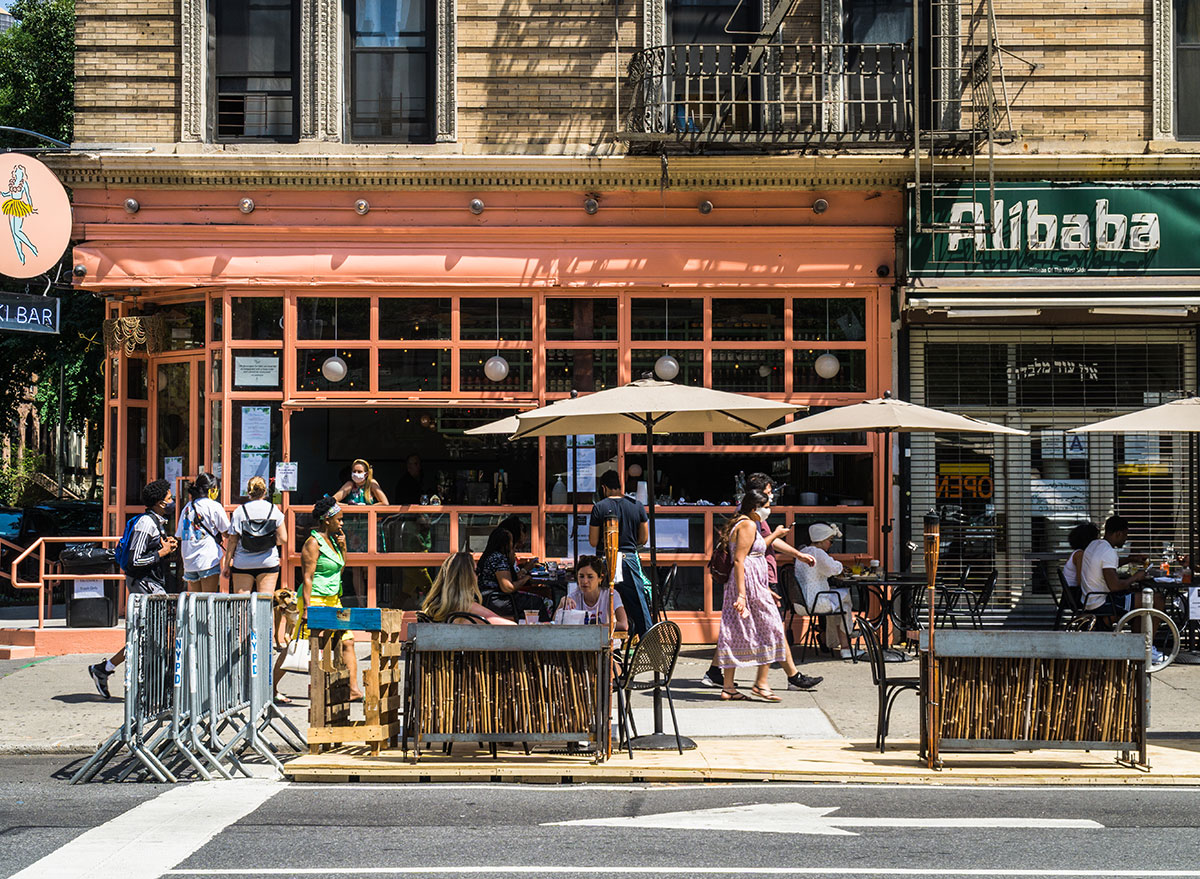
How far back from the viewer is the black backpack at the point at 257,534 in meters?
12.3

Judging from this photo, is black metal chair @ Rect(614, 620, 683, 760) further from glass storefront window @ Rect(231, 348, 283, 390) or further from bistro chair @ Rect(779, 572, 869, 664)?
glass storefront window @ Rect(231, 348, 283, 390)

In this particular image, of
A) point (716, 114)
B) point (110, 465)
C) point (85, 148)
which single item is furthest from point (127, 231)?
point (716, 114)

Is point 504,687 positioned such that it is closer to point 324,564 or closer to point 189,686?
point 189,686

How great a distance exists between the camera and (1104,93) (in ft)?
47.7

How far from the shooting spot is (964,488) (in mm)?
14719

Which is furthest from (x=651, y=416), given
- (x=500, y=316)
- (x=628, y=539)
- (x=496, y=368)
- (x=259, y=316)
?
(x=259, y=316)

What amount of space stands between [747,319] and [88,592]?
24.0 feet

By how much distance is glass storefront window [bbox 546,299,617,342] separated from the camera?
1461 centimetres

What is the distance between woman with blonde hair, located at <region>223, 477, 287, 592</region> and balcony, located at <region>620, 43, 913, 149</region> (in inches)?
200

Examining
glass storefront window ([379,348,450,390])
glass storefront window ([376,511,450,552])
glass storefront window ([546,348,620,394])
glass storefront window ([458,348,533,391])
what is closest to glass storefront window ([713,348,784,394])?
glass storefront window ([546,348,620,394])

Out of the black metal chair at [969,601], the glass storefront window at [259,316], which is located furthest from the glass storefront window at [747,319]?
the glass storefront window at [259,316]

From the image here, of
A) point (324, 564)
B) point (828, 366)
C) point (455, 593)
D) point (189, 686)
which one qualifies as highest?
point (828, 366)

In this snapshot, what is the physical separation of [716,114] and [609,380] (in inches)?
116

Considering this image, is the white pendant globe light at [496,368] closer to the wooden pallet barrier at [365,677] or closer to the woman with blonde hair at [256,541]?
the woman with blonde hair at [256,541]
